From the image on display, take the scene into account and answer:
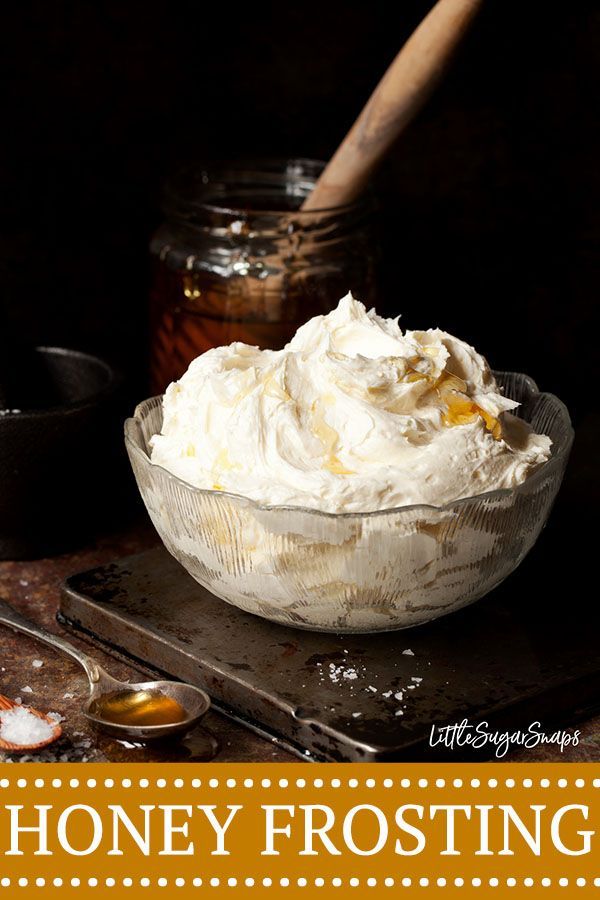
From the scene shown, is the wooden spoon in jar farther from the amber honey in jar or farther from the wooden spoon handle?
the wooden spoon handle

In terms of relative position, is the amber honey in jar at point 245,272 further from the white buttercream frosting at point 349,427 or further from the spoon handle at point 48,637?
the spoon handle at point 48,637

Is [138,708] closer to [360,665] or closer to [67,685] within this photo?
[67,685]

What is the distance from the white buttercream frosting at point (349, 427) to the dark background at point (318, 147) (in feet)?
1.93

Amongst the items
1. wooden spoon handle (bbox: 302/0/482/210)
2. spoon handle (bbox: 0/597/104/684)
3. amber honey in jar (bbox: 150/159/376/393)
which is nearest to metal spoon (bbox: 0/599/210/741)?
spoon handle (bbox: 0/597/104/684)

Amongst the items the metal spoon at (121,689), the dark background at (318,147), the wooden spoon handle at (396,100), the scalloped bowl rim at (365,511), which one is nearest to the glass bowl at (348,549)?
the scalloped bowl rim at (365,511)

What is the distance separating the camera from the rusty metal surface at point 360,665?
4.20 feet

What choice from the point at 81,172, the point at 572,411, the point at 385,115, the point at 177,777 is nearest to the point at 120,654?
the point at 177,777

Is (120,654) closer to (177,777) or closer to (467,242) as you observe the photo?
(177,777)

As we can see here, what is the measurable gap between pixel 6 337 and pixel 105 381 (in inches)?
5.6

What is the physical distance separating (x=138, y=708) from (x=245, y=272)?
71 centimetres

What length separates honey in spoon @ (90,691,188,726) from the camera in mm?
1310

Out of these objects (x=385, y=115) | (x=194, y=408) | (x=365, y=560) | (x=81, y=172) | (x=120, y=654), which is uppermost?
(x=385, y=115)

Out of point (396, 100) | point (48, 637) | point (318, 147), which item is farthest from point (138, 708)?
point (318, 147)

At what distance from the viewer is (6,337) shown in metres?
1.76
